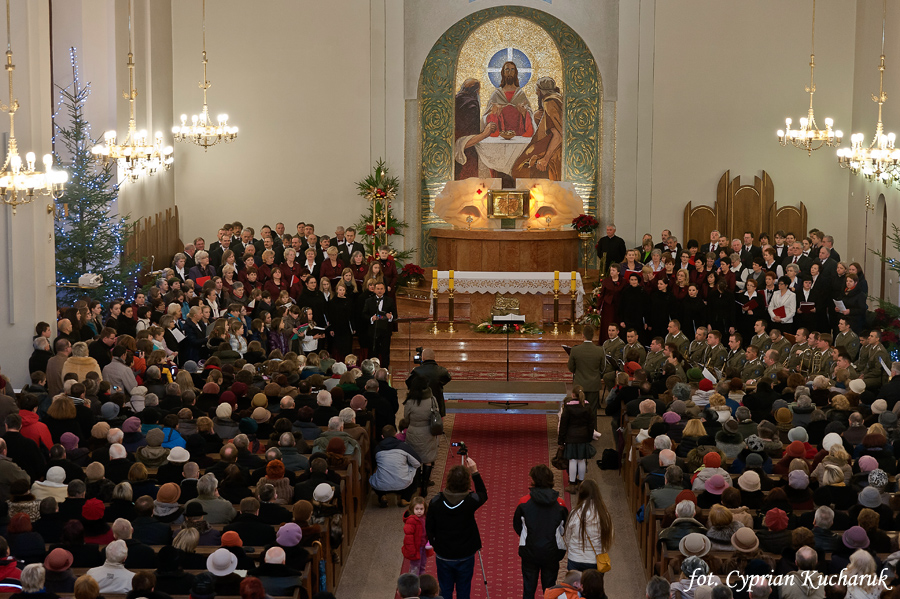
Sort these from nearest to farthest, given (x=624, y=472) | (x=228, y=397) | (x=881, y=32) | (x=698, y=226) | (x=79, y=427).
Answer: (x=79, y=427) < (x=228, y=397) < (x=624, y=472) < (x=881, y=32) < (x=698, y=226)

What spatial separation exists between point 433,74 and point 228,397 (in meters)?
12.7

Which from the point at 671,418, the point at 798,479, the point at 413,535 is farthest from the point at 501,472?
the point at 798,479

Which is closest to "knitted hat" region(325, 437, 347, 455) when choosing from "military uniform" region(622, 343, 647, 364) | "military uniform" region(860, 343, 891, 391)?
"military uniform" region(622, 343, 647, 364)

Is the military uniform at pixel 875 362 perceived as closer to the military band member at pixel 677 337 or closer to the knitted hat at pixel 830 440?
the military band member at pixel 677 337

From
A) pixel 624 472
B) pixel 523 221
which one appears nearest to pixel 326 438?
pixel 624 472

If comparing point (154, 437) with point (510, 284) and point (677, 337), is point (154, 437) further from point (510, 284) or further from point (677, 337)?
point (510, 284)

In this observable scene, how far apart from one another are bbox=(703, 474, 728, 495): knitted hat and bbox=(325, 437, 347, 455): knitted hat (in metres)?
3.30

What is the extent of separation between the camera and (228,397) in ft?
35.6

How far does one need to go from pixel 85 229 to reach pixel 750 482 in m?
10.2

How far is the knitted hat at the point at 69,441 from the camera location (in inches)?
368

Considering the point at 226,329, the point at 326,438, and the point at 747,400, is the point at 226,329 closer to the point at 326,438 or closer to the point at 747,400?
the point at 326,438

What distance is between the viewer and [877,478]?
336 inches

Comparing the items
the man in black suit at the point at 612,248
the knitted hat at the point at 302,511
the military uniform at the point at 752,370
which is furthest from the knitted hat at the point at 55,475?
the man in black suit at the point at 612,248

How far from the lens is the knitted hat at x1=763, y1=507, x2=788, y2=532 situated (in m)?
7.72
